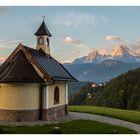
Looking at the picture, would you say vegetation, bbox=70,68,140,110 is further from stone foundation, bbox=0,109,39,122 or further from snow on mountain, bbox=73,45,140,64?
stone foundation, bbox=0,109,39,122

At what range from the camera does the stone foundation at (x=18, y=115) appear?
67.7 feet

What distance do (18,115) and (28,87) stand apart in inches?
68.2

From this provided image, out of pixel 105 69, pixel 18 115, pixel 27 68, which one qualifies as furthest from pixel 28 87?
pixel 105 69

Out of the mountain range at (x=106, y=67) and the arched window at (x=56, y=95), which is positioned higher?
the mountain range at (x=106, y=67)

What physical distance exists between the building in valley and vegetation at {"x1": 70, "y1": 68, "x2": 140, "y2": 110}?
27426 millimetres

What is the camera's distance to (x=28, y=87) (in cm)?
2072

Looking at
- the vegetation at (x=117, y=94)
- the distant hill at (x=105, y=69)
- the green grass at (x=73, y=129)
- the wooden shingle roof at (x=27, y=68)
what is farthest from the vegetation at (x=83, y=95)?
the green grass at (x=73, y=129)

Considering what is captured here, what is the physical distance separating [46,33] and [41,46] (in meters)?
0.97

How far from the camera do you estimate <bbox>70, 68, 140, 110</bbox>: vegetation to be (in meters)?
50.7

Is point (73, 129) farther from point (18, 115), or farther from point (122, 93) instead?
point (122, 93)

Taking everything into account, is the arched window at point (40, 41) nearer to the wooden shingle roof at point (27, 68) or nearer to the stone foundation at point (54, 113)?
the wooden shingle roof at point (27, 68)

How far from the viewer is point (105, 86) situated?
57.4 m
